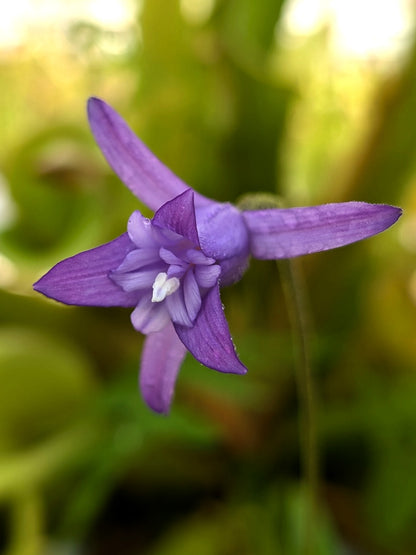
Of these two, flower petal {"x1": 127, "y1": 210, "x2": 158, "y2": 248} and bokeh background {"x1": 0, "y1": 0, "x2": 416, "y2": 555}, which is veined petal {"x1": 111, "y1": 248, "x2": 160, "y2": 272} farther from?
bokeh background {"x1": 0, "y1": 0, "x2": 416, "y2": 555}

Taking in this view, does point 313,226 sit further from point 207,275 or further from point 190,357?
point 190,357

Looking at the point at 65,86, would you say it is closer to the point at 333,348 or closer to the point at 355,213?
the point at 333,348

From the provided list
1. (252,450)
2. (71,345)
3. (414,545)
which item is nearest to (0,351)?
(71,345)

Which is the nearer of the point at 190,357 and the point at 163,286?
the point at 163,286

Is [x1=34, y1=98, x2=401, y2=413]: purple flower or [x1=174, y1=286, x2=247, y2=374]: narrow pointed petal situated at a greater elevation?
[x1=34, y1=98, x2=401, y2=413]: purple flower

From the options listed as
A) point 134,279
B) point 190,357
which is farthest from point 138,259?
point 190,357

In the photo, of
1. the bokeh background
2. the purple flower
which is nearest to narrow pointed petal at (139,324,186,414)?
the purple flower

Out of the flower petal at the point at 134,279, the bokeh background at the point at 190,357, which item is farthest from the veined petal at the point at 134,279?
the bokeh background at the point at 190,357
